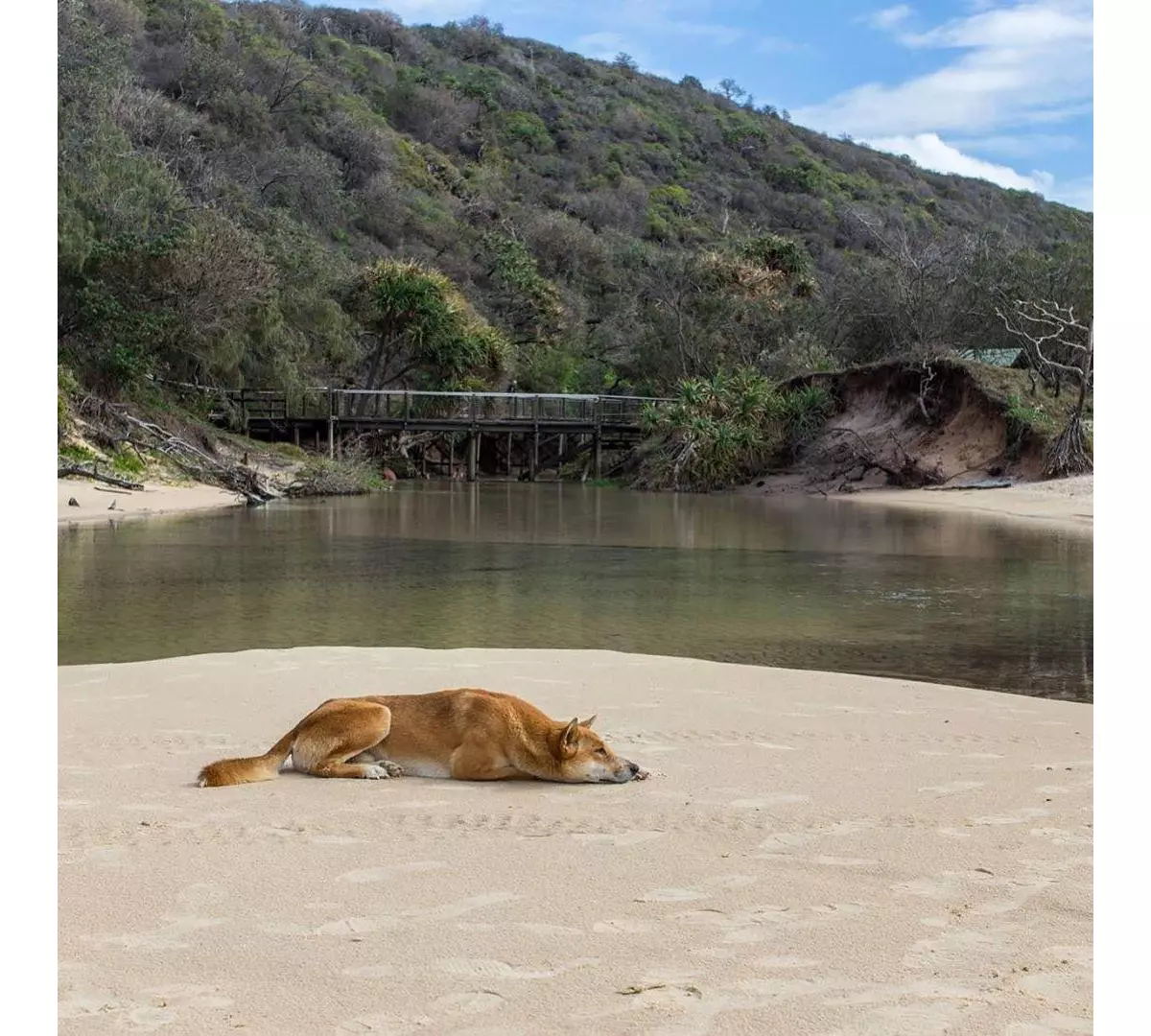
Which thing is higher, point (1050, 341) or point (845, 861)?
point (1050, 341)

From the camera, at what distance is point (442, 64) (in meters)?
95.4

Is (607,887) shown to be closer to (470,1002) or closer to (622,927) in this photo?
(622,927)

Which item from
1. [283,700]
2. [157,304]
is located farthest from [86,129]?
[283,700]

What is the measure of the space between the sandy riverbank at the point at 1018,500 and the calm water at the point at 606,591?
11.1 feet

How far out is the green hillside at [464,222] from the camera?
33.6 m

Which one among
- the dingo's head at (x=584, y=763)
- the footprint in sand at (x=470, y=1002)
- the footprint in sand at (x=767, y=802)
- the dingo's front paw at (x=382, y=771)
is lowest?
the footprint in sand at (x=470, y=1002)

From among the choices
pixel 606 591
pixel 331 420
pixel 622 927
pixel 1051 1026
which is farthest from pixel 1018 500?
pixel 1051 1026

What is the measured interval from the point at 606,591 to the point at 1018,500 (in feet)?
65.3

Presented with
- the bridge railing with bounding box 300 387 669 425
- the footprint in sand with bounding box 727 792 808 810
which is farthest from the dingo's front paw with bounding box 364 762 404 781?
the bridge railing with bounding box 300 387 669 425

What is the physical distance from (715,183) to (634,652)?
8072 centimetres

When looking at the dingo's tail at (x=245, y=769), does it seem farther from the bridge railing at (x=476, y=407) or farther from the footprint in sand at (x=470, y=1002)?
the bridge railing at (x=476, y=407)

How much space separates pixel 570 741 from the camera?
527 cm

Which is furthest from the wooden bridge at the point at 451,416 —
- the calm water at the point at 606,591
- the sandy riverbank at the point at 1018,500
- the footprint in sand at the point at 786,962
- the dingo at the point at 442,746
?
the footprint in sand at the point at 786,962

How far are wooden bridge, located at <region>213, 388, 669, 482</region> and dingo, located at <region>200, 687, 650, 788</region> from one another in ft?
117
